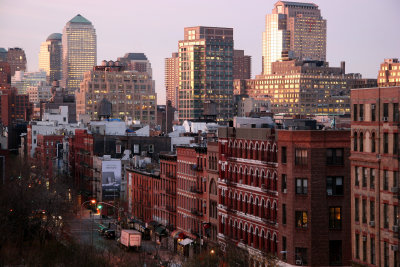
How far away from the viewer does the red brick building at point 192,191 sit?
10794 centimetres

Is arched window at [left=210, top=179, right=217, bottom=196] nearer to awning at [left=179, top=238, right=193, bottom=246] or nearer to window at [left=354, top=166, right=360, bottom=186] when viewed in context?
awning at [left=179, top=238, right=193, bottom=246]

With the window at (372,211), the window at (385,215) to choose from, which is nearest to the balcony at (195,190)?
the window at (372,211)

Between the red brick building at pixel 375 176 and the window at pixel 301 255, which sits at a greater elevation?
the red brick building at pixel 375 176

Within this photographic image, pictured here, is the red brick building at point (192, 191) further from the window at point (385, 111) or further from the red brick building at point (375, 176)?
the window at point (385, 111)

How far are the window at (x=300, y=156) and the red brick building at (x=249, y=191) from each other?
438 cm

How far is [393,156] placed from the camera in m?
62.8

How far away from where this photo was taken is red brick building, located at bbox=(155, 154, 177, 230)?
399ft

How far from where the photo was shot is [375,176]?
2557 inches

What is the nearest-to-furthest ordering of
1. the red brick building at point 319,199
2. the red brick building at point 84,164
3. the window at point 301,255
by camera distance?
the red brick building at point 319,199 → the window at point 301,255 → the red brick building at point 84,164

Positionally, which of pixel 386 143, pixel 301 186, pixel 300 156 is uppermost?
pixel 386 143

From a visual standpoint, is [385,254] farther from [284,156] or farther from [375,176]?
[284,156]

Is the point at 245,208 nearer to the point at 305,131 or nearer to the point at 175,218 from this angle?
the point at 305,131

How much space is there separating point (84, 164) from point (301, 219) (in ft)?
355

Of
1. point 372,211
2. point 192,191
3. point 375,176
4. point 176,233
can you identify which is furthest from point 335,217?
point 176,233
